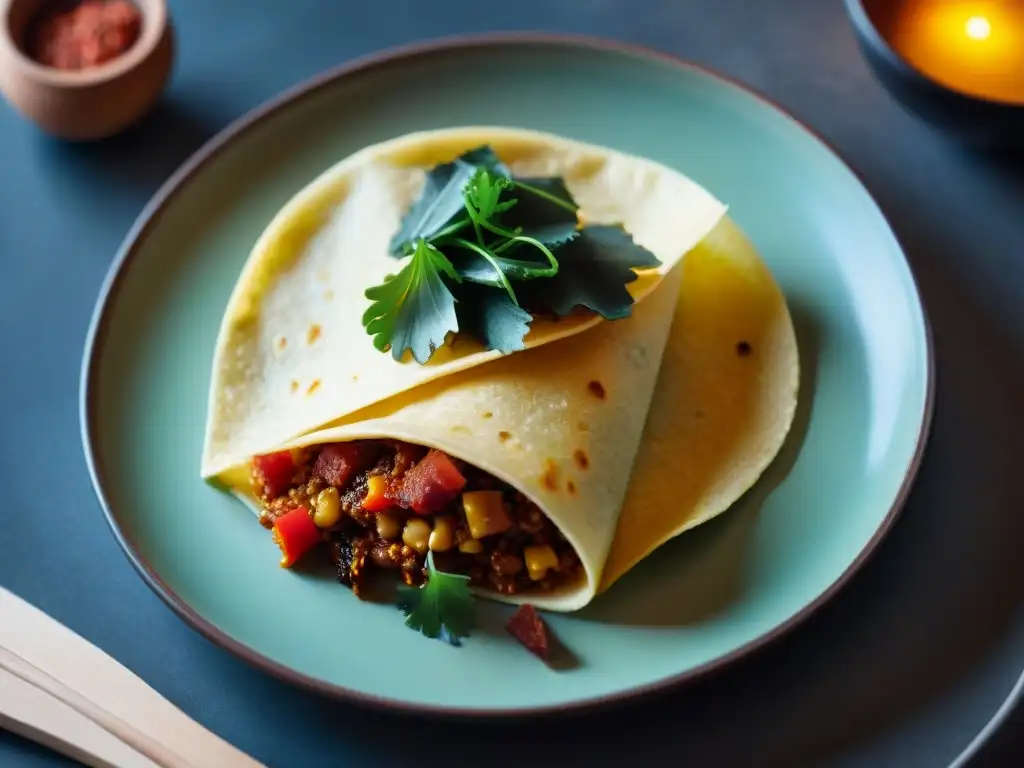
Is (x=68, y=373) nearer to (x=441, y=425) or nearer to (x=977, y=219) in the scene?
(x=441, y=425)

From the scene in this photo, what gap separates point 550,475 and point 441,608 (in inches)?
15.1

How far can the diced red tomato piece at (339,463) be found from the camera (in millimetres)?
2736

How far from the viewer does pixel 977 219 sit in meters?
3.31

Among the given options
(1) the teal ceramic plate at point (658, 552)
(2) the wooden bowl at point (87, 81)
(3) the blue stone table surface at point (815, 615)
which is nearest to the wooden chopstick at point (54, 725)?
(3) the blue stone table surface at point (815, 615)

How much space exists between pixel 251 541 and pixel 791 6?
2.54 meters

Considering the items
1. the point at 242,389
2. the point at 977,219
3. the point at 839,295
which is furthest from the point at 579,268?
the point at 977,219

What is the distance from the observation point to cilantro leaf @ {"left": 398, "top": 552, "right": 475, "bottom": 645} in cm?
249

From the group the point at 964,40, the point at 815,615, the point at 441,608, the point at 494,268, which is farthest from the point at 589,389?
the point at 964,40

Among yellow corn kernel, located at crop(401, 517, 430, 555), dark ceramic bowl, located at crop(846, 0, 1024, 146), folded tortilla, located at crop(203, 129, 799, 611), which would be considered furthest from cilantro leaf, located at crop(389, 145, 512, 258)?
dark ceramic bowl, located at crop(846, 0, 1024, 146)

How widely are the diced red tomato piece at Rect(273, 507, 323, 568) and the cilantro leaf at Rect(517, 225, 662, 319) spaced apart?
727mm

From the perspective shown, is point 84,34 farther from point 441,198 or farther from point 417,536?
point 417,536

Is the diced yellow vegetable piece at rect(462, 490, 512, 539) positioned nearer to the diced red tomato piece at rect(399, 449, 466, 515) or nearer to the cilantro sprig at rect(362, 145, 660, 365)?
the diced red tomato piece at rect(399, 449, 466, 515)

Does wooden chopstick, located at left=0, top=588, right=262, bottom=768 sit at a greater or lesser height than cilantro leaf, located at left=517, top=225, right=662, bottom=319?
lesser

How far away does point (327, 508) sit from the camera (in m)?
2.68
